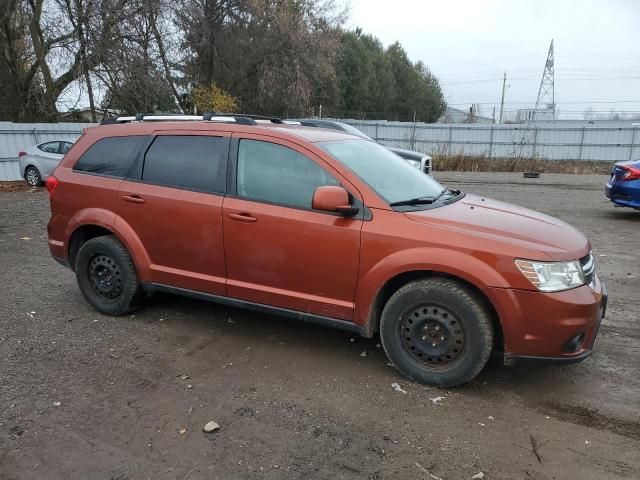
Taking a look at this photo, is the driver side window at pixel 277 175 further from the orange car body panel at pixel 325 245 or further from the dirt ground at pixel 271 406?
the dirt ground at pixel 271 406

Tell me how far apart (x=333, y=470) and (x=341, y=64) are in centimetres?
4811

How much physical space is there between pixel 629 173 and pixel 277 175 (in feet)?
27.6

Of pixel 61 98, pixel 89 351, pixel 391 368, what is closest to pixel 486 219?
pixel 391 368

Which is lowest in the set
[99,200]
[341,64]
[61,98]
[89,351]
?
[89,351]

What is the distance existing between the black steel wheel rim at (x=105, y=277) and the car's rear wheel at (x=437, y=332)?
2.59 metres

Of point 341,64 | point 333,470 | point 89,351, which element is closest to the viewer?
point 333,470

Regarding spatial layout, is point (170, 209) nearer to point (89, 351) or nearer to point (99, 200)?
point (99, 200)

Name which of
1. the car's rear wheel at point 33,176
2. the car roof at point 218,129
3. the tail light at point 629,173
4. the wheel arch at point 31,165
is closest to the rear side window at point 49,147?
the wheel arch at point 31,165

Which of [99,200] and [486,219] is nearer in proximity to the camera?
[486,219]

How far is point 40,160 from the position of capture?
624 inches

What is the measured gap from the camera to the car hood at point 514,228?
11.2ft

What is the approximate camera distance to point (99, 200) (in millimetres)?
4770

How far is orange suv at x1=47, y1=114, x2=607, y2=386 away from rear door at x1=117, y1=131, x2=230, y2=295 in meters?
0.01

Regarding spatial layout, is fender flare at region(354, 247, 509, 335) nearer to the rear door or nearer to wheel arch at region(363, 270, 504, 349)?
wheel arch at region(363, 270, 504, 349)
